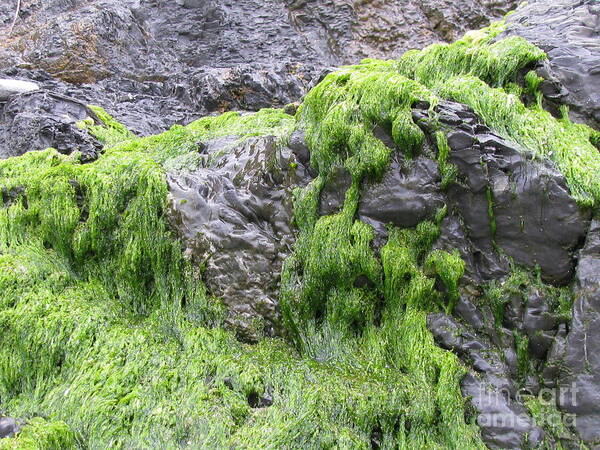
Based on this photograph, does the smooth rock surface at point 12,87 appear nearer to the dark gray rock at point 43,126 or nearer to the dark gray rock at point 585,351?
the dark gray rock at point 43,126

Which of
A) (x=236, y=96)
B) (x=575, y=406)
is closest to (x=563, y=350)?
(x=575, y=406)

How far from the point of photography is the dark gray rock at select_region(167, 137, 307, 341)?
336 centimetres

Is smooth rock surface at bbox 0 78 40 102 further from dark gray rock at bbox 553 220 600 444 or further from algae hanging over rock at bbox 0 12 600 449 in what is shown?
dark gray rock at bbox 553 220 600 444

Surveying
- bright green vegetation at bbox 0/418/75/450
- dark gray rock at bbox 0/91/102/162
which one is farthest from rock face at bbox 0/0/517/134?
bright green vegetation at bbox 0/418/75/450

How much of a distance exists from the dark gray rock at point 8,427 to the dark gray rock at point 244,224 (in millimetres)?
1371

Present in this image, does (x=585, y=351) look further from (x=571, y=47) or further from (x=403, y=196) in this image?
(x=571, y=47)

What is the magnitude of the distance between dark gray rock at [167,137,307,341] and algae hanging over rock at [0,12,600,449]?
0.05 meters

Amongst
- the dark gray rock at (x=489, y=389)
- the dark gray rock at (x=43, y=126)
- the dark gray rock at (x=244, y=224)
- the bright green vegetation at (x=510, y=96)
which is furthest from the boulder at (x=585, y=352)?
the dark gray rock at (x=43, y=126)

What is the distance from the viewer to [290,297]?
10.8ft

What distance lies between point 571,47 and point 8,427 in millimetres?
4648

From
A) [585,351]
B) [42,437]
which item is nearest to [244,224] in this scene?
[42,437]

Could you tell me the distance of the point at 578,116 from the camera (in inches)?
136

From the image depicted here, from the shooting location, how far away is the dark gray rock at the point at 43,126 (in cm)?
481

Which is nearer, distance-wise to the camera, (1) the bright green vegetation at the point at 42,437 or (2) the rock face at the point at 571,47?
(1) the bright green vegetation at the point at 42,437
